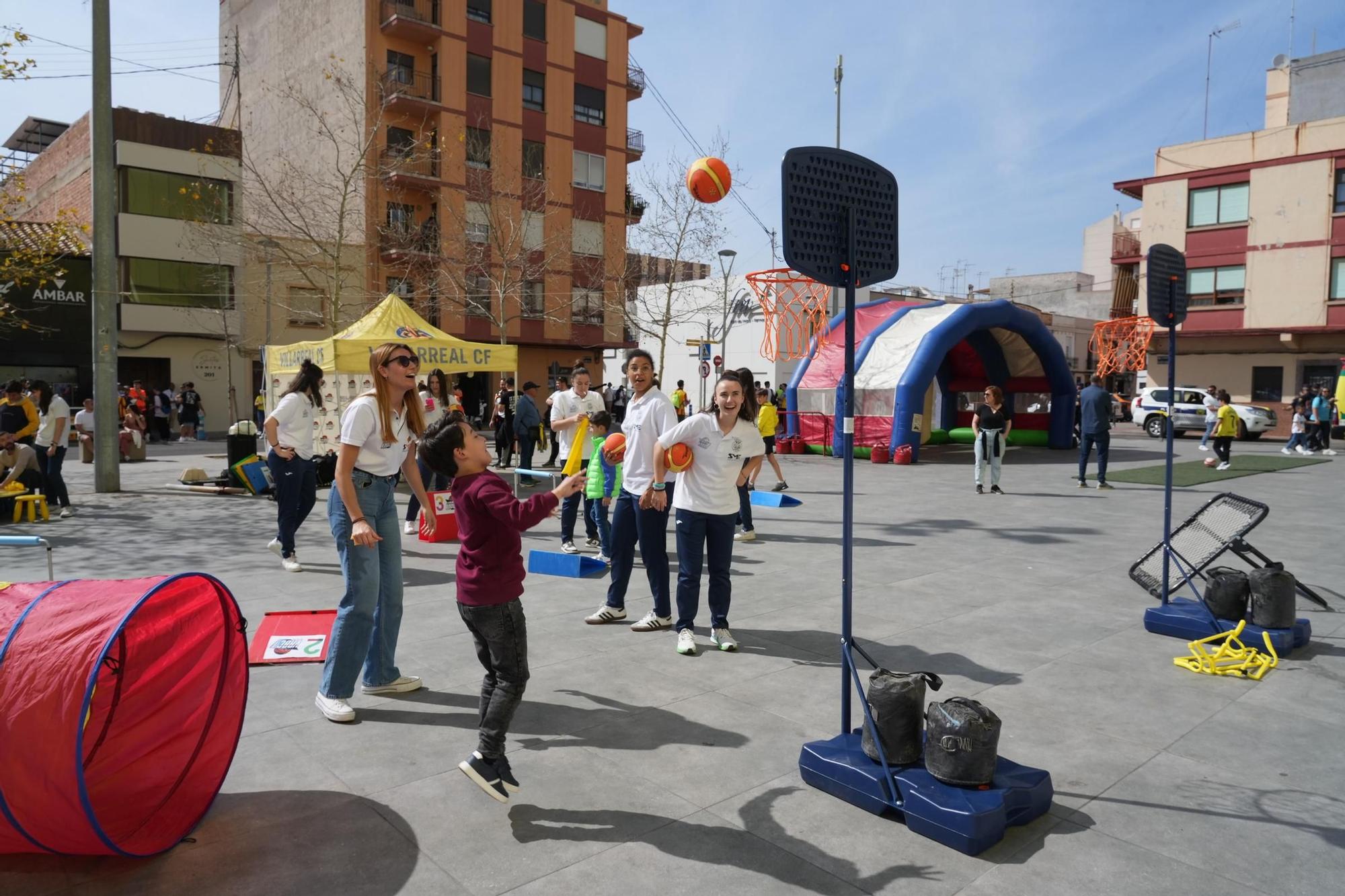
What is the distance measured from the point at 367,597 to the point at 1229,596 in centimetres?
522

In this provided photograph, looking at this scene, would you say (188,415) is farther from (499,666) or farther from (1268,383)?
(1268,383)

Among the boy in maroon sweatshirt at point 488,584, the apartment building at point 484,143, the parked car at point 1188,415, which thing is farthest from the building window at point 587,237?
the boy in maroon sweatshirt at point 488,584

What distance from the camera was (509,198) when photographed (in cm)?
3216

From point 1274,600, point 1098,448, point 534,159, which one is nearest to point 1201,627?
point 1274,600

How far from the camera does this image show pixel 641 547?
19.1ft

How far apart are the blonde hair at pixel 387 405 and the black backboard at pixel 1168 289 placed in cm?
503

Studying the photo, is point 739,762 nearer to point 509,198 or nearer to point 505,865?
point 505,865

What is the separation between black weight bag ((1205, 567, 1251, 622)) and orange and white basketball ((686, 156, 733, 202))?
10.3 metres

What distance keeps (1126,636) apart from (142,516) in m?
11.1

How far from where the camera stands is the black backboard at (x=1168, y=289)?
6.29 metres

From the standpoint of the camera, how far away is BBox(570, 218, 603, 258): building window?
37625mm

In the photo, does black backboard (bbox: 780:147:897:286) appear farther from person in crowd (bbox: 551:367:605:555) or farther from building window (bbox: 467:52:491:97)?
building window (bbox: 467:52:491:97)

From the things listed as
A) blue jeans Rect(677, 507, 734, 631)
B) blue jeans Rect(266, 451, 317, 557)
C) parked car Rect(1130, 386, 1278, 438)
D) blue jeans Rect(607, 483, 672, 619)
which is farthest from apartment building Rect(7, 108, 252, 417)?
parked car Rect(1130, 386, 1278, 438)

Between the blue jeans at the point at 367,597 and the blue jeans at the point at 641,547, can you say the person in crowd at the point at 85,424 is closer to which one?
the blue jeans at the point at 641,547
